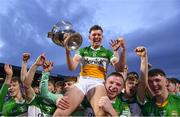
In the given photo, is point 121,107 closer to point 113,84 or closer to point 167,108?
point 113,84

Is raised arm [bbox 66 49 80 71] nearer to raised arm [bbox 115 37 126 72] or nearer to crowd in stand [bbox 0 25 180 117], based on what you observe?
crowd in stand [bbox 0 25 180 117]

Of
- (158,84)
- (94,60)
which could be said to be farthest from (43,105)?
(158,84)

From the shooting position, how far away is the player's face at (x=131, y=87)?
21.7 ft

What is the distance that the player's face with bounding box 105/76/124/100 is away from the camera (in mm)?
5949

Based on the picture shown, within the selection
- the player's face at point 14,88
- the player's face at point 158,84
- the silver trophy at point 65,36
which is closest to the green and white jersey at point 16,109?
the player's face at point 14,88

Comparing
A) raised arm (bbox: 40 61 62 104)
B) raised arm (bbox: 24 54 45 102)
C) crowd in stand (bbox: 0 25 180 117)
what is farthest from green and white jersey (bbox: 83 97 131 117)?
raised arm (bbox: 24 54 45 102)

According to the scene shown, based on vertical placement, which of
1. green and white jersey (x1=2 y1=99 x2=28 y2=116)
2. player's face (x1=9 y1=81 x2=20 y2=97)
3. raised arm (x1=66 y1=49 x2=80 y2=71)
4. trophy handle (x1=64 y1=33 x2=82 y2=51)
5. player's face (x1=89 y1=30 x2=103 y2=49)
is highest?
player's face (x1=89 y1=30 x2=103 y2=49)

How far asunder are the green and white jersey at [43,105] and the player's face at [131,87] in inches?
57.3

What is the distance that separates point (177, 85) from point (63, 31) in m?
3.48

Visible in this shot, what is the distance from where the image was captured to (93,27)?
21.5ft

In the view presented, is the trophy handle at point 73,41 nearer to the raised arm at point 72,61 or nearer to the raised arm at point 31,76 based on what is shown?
the raised arm at point 72,61

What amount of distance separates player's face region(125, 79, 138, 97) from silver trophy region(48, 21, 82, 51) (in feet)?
4.04

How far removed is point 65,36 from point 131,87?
5.09 feet

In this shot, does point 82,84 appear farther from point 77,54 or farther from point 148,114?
point 148,114
